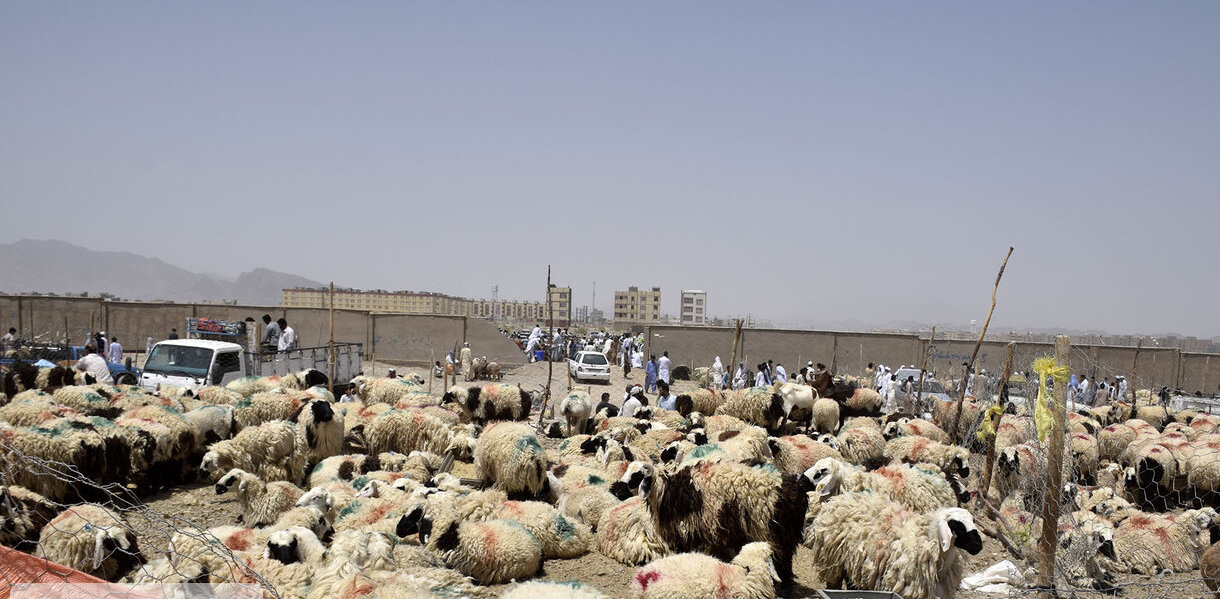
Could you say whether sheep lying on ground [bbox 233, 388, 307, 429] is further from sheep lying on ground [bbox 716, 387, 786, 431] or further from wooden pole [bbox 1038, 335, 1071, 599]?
wooden pole [bbox 1038, 335, 1071, 599]

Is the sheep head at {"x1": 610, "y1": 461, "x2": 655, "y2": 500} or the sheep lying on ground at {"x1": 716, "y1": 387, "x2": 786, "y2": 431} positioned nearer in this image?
the sheep head at {"x1": 610, "y1": 461, "x2": 655, "y2": 500}

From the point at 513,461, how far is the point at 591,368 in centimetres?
1803

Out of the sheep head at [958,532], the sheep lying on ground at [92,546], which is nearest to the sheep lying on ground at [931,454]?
the sheep head at [958,532]

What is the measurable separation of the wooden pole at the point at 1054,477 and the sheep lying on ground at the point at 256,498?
22.3ft

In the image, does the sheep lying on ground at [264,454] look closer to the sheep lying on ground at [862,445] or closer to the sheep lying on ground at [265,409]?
the sheep lying on ground at [265,409]

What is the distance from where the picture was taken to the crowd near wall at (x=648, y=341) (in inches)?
1122

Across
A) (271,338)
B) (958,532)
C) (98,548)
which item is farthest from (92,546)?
(271,338)

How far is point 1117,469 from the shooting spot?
11.1 metres

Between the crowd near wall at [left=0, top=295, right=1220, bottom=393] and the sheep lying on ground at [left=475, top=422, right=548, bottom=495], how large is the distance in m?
20.9

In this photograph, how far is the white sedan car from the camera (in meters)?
25.7

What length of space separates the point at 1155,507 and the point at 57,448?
Answer: 14.1 metres

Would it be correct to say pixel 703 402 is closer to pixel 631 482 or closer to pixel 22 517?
pixel 631 482

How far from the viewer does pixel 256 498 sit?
6902 millimetres

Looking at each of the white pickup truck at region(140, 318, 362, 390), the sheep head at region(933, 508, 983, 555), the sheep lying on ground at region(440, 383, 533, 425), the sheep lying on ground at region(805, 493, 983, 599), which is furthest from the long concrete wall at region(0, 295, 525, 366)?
the sheep head at region(933, 508, 983, 555)
